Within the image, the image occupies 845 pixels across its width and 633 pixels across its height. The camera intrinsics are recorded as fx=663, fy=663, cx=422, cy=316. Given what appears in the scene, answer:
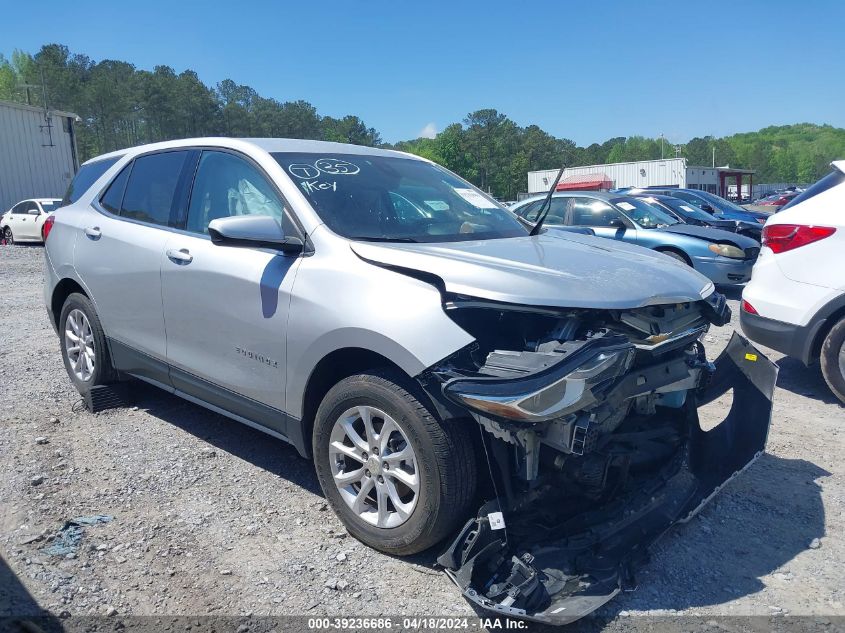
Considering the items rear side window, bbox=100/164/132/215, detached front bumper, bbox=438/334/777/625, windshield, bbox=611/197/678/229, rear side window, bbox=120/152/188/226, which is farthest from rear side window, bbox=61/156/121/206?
windshield, bbox=611/197/678/229

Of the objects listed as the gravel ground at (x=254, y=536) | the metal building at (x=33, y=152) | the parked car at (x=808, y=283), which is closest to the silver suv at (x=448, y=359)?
the gravel ground at (x=254, y=536)

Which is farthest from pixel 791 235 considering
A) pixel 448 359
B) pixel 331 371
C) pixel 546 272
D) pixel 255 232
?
pixel 255 232

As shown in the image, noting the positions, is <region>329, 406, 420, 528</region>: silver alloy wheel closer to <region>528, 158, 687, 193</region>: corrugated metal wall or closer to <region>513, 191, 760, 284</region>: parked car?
<region>513, 191, 760, 284</region>: parked car

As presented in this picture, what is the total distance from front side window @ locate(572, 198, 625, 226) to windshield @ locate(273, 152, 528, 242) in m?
6.71

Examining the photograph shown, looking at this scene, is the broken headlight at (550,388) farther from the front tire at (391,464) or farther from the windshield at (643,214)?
the windshield at (643,214)

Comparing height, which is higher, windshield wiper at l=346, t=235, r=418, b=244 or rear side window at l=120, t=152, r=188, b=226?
rear side window at l=120, t=152, r=188, b=226

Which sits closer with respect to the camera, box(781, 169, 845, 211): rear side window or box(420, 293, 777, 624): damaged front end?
box(420, 293, 777, 624): damaged front end

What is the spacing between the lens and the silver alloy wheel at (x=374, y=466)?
2904mm

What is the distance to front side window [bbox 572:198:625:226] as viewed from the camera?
10680mm

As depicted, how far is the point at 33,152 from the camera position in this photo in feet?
99.7

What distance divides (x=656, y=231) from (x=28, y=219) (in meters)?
20.4

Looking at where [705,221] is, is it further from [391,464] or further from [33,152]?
[33,152]

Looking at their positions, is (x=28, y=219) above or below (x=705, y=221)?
below

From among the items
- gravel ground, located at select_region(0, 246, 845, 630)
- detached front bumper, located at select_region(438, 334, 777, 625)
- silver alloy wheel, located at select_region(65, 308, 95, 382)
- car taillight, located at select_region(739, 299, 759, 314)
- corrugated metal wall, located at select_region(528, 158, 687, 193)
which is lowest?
gravel ground, located at select_region(0, 246, 845, 630)
